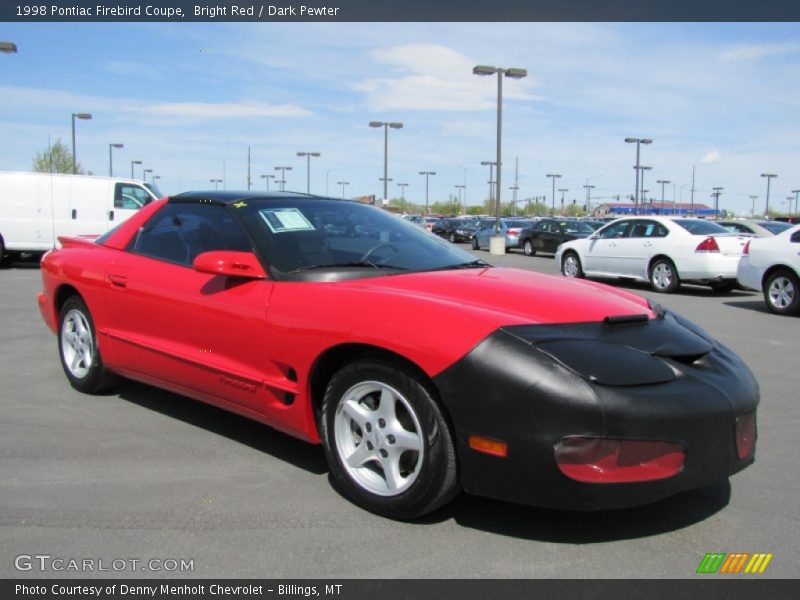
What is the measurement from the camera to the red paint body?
9.73 feet

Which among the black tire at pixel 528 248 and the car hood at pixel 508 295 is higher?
the car hood at pixel 508 295

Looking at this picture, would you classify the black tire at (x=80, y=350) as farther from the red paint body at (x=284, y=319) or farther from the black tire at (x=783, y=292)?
the black tire at (x=783, y=292)

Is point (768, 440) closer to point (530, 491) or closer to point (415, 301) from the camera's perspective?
point (530, 491)

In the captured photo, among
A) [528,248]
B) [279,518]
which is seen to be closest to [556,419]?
[279,518]

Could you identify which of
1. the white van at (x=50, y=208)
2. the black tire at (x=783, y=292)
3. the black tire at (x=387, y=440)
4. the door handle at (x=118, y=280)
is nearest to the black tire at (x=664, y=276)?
the black tire at (x=783, y=292)

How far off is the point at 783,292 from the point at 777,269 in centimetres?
39

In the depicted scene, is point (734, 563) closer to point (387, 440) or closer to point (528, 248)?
point (387, 440)

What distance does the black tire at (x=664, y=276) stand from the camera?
13121mm

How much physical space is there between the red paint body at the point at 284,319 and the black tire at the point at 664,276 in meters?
10.0

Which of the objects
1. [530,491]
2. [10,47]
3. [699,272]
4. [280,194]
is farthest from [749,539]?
[10,47]

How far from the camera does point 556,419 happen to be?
2.62m

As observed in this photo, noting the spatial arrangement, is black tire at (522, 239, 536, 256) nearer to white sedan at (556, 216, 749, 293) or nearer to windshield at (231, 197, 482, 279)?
white sedan at (556, 216, 749, 293)

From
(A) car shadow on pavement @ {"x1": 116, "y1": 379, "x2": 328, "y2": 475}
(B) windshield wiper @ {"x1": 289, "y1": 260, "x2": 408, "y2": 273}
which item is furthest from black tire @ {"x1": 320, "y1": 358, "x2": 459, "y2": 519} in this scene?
(B) windshield wiper @ {"x1": 289, "y1": 260, "x2": 408, "y2": 273}

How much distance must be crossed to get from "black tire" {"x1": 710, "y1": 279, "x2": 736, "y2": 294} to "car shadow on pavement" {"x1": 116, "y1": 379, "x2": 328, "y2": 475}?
1092 cm
